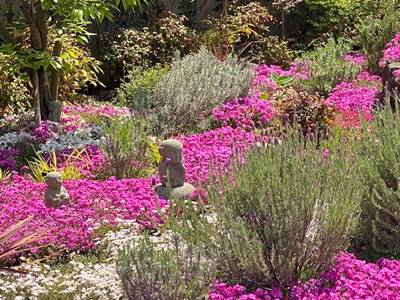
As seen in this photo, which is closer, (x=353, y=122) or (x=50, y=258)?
(x=50, y=258)

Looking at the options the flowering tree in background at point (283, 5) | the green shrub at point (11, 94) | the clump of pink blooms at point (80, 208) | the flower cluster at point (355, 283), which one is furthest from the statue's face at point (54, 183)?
the flowering tree in background at point (283, 5)

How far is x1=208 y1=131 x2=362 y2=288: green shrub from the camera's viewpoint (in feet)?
14.7

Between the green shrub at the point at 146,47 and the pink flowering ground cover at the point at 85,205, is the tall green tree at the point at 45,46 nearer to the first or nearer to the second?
the pink flowering ground cover at the point at 85,205

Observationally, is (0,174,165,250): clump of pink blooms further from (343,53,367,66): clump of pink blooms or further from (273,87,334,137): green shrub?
(343,53,367,66): clump of pink blooms

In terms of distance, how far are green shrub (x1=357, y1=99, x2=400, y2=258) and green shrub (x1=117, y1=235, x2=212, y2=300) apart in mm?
1312

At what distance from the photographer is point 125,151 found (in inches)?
292

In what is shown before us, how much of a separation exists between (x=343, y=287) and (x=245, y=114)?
16.9 feet

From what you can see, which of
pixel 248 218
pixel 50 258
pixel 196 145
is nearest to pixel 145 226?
pixel 50 258

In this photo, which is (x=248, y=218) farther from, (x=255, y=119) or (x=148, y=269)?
(x=255, y=119)

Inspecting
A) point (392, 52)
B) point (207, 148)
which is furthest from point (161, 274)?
point (392, 52)

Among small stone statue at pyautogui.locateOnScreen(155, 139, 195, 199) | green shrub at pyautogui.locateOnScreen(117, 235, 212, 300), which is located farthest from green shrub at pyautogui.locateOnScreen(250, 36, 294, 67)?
green shrub at pyautogui.locateOnScreen(117, 235, 212, 300)

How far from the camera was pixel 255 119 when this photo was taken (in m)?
9.46

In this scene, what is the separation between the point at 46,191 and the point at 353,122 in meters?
3.90

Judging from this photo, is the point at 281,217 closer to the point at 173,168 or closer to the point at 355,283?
the point at 355,283
